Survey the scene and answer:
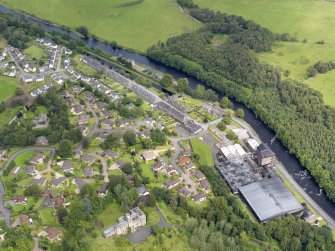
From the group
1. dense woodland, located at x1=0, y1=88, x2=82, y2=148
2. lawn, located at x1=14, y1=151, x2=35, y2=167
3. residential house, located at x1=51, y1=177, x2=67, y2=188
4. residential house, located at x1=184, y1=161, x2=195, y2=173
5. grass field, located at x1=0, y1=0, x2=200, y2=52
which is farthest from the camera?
grass field, located at x1=0, y1=0, x2=200, y2=52

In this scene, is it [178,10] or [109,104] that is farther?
[178,10]

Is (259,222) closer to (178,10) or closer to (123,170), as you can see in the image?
(123,170)

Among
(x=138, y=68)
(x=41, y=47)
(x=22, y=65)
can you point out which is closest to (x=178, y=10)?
(x=138, y=68)

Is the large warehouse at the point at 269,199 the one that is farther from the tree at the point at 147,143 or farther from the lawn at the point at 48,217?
the lawn at the point at 48,217

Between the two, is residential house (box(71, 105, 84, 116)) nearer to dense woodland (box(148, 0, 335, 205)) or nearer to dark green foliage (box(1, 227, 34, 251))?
dense woodland (box(148, 0, 335, 205))

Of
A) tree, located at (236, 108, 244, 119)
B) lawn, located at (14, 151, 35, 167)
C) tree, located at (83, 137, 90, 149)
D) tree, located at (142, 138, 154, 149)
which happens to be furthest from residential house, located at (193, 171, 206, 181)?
lawn, located at (14, 151, 35, 167)

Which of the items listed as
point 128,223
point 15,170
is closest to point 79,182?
point 15,170

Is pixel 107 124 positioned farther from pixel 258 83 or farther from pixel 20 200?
pixel 258 83
